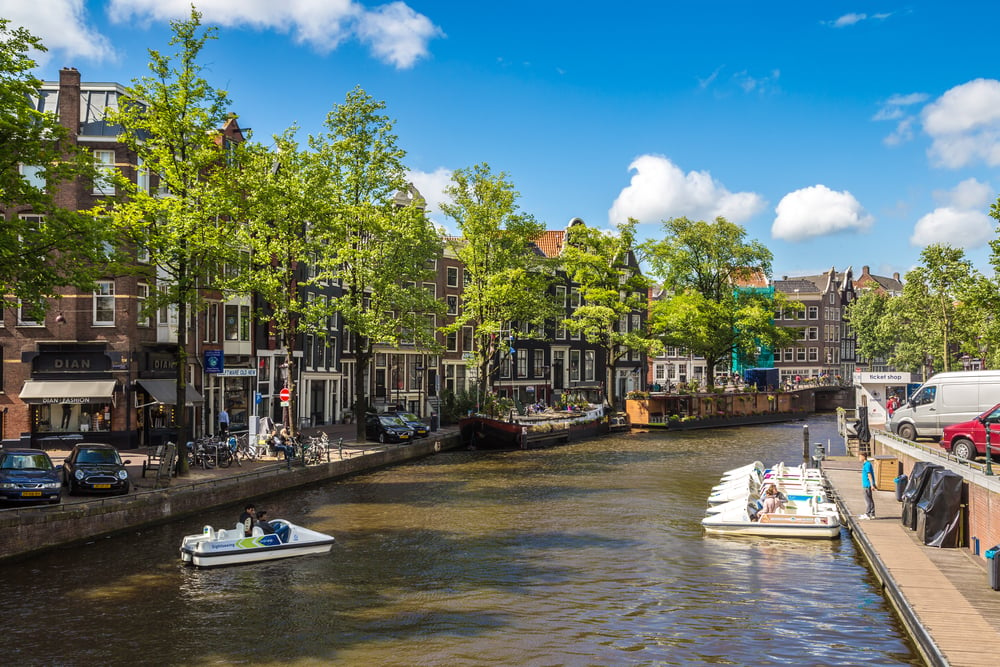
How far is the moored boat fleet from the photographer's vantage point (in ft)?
88.2

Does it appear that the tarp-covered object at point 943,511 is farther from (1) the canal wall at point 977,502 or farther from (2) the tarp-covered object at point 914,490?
(2) the tarp-covered object at point 914,490

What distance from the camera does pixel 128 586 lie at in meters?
20.0

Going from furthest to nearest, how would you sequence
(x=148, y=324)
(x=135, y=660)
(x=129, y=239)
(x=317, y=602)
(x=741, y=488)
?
(x=148, y=324) < (x=741, y=488) < (x=129, y=239) < (x=317, y=602) < (x=135, y=660)

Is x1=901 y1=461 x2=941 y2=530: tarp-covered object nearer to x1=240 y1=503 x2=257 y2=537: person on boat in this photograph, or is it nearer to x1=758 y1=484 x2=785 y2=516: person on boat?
x1=758 y1=484 x2=785 y2=516: person on boat

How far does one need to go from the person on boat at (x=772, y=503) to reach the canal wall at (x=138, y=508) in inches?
702

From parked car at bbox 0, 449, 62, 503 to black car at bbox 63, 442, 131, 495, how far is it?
941mm

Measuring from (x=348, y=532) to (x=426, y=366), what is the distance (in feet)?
127

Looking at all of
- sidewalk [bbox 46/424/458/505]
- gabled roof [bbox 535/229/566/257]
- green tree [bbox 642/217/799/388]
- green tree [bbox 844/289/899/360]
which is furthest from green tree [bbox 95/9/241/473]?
green tree [bbox 844/289/899/360]

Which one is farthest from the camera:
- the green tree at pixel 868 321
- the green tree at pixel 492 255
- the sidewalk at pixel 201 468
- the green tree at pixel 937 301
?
the green tree at pixel 868 321

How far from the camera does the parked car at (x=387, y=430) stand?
4559cm

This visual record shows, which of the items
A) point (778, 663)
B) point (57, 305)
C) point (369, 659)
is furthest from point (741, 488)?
point (57, 305)

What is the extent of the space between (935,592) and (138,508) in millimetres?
21370

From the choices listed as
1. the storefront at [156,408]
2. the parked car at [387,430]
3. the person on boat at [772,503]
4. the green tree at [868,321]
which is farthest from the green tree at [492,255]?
the green tree at [868,321]

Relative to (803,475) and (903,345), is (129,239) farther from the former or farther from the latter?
(903,345)
